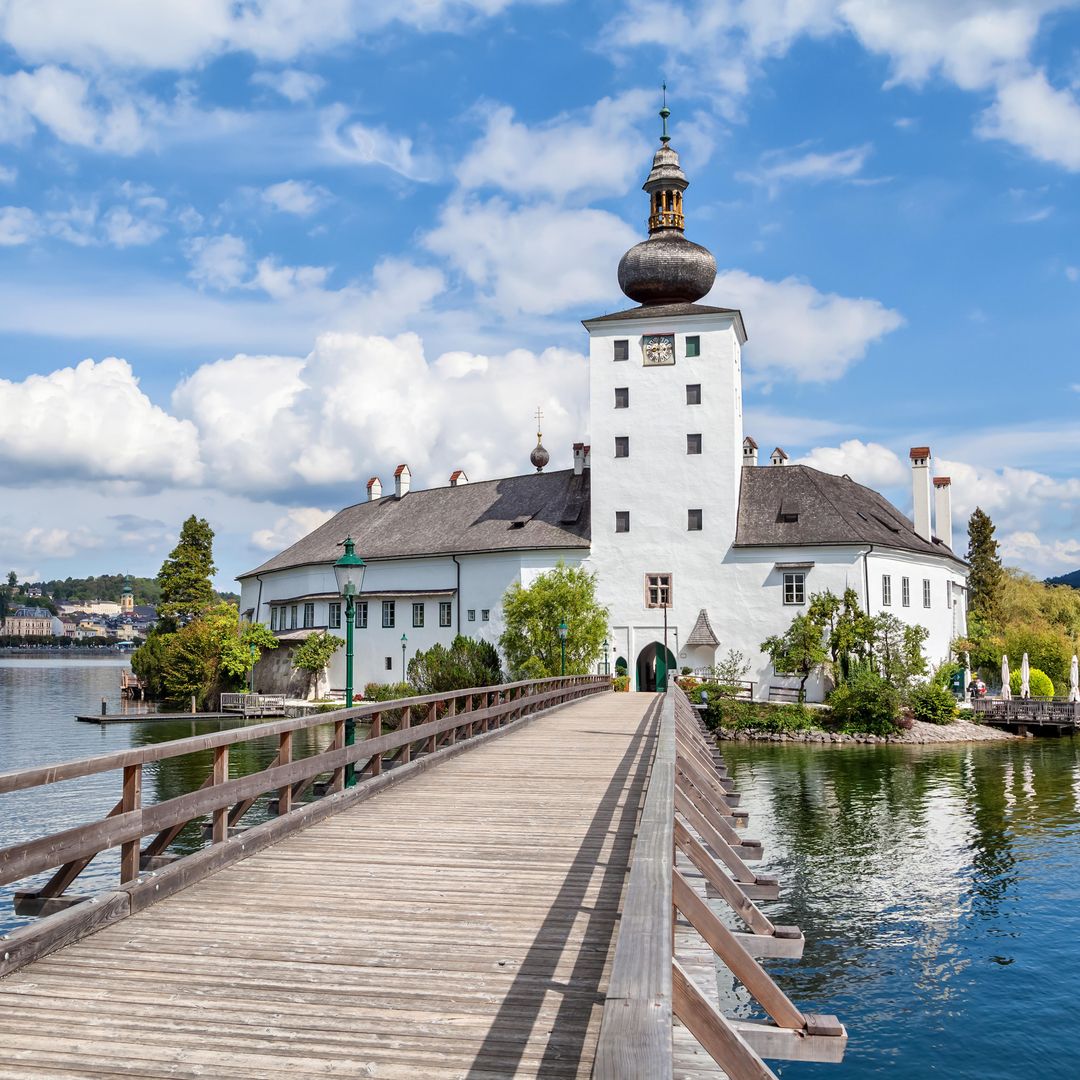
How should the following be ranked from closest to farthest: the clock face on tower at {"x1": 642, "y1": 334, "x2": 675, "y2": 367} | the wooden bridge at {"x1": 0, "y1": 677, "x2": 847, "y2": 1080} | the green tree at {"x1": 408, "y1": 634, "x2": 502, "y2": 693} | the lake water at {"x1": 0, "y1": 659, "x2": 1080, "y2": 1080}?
the wooden bridge at {"x1": 0, "y1": 677, "x2": 847, "y2": 1080} < the lake water at {"x1": 0, "y1": 659, "x2": 1080, "y2": 1080} < the green tree at {"x1": 408, "y1": 634, "x2": 502, "y2": 693} < the clock face on tower at {"x1": 642, "y1": 334, "x2": 675, "y2": 367}

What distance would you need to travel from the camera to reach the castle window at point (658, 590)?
49.6 metres

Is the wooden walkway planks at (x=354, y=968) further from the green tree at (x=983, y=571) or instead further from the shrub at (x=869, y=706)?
the green tree at (x=983, y=571)

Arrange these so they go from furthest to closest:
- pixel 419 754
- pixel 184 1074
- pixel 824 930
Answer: pixel 824 930 → pixel 419 754 → pixel 184 1074

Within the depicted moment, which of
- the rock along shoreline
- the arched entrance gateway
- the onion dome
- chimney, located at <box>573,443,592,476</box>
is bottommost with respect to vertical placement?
the rock along shoreline

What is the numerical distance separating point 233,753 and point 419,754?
2746cm

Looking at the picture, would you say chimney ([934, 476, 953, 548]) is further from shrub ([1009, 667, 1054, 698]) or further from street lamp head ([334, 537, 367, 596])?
street lamp head ([334, 537, 367, 596])

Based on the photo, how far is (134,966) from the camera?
220 inches

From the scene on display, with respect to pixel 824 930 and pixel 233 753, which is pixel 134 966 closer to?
pixel 824 930

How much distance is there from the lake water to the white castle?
993 centimetres

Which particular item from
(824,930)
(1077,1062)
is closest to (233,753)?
(824,930)

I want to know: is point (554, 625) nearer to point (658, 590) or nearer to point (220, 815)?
point (658, 590)

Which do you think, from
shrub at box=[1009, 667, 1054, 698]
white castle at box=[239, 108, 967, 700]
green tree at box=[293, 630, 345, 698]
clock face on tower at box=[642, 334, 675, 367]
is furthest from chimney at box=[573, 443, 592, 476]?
shrub at box=[1009, 667, 1054, 698]

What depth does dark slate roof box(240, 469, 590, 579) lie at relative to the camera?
5303 cm

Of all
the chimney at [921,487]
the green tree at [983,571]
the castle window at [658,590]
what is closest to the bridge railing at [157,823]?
the castle window at [658,590]
